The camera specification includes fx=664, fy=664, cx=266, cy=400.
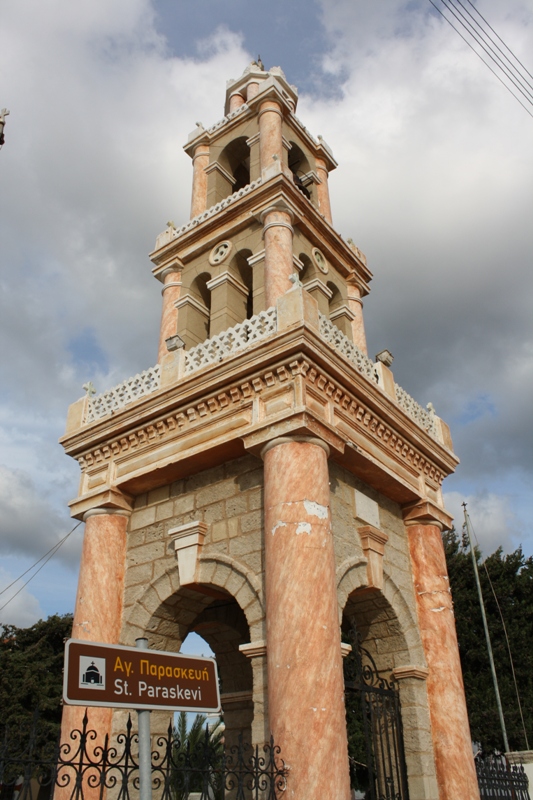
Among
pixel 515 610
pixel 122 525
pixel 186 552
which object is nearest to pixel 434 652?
pixel 186 552

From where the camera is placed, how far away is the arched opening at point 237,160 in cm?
1617

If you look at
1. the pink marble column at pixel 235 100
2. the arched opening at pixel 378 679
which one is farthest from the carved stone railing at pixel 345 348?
the pink marble column at pixel 235 100

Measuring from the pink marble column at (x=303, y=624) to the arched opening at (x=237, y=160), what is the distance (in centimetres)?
995

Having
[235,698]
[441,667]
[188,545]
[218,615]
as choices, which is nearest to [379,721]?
[441,667]

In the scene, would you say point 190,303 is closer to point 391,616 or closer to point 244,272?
point 244,272

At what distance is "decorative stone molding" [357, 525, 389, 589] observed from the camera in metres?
9.68

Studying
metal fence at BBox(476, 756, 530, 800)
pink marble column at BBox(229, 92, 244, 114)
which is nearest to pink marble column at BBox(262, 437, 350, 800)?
metal fence at BBox(476, 756, 530, 800)

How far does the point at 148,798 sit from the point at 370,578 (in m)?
6.65

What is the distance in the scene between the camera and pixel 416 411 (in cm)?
1206

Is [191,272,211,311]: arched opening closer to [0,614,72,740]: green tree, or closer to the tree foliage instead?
[0,614,72,740]: green tree

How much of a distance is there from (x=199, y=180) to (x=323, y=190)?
9.97 ft

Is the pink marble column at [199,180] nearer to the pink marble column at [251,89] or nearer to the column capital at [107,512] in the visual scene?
the pink marble column at [251,89]

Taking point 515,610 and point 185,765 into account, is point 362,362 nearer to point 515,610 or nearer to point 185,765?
point 185,765

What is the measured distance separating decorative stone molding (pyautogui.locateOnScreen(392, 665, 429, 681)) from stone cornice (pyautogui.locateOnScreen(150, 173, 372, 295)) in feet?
27.7
